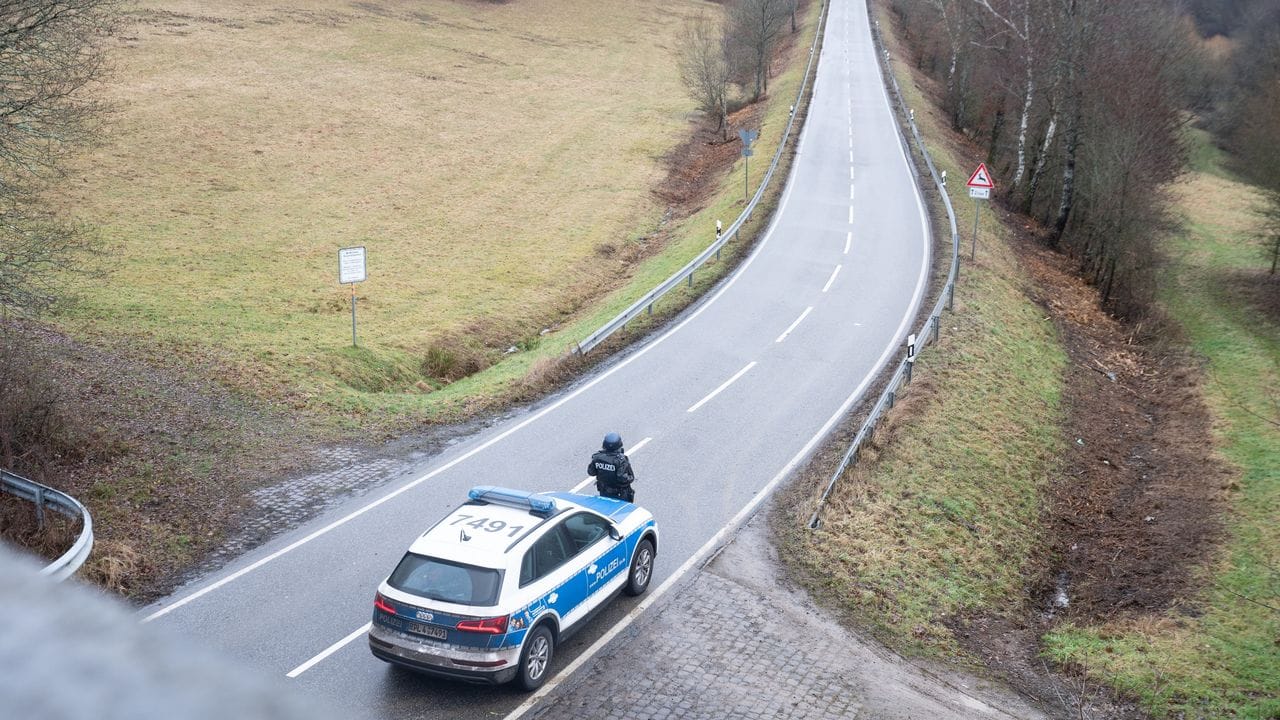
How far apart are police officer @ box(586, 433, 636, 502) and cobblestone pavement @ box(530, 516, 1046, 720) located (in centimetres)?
143

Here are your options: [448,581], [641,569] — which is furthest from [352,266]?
[448,581]

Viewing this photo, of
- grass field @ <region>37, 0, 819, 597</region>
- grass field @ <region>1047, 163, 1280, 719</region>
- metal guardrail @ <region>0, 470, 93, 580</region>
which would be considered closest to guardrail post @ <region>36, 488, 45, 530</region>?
metal guardrail @ <region>0, 470, 93, 580</region>

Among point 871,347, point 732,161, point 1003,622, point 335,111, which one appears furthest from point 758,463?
point 335,111

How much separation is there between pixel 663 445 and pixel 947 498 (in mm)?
4585

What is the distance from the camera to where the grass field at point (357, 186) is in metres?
21.9

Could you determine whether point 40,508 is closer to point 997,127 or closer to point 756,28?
point 997,127

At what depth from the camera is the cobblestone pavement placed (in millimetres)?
9375

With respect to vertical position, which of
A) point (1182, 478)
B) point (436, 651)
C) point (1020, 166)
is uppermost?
point (1020, 166)

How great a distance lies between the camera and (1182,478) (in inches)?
692

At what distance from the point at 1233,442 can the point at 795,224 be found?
48.6ft

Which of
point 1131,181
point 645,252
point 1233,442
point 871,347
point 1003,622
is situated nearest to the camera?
point 1003,622

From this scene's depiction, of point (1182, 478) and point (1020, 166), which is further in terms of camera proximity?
point (1020, 166)

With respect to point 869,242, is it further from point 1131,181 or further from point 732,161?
point 732,161

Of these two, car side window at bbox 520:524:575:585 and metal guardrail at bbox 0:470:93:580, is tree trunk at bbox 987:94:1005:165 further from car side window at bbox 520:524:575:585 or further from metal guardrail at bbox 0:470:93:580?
metal guardrail at bbox 0:470:93:580
